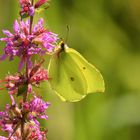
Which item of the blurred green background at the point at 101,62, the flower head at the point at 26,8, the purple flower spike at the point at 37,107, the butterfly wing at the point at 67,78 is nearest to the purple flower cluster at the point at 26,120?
the purple flower spike at the point at 37,107

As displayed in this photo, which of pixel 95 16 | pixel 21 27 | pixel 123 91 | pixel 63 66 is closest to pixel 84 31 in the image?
pixel 95 16

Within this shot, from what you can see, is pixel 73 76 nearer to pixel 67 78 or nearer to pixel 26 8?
pixel 67 78

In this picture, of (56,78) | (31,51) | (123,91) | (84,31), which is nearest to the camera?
(31,51)

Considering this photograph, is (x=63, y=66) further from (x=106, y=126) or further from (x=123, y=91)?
(x=123, y=91)

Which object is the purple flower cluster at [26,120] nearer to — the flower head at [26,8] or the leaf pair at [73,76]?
the leaf pair at [73,76]

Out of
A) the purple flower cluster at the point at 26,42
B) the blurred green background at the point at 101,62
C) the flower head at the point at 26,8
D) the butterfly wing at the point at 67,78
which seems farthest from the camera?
the blurred green background at the point at 101,62

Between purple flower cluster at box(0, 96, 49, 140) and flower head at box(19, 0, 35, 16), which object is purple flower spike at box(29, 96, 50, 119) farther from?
flower head at box(19, 0, 35, 16)

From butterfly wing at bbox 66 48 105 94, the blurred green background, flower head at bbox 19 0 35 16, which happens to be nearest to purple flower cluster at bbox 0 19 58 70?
flower head at bbox 19 0 35 16

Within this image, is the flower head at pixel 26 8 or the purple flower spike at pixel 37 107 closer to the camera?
the flower head at pixel 26 8
